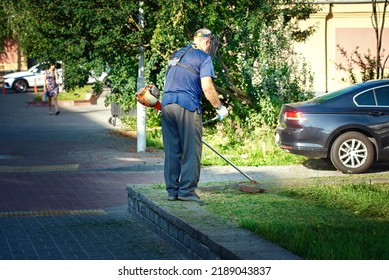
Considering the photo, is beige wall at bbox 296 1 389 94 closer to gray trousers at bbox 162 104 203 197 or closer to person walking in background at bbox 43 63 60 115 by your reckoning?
person walking in background at bbox 43 63 60 115

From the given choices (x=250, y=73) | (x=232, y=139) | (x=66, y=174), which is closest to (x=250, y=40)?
(x=250, y=73)

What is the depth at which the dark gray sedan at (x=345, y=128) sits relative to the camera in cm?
1510

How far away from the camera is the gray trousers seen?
1008 cm

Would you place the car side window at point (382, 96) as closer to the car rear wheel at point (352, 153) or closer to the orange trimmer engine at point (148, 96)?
the car rear wheel at point (352, 153)

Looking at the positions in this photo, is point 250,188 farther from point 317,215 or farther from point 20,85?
point 20,85

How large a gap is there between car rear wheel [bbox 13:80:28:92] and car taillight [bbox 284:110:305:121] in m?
37.8

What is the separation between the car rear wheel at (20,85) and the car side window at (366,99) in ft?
126

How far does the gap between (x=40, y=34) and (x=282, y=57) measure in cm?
480

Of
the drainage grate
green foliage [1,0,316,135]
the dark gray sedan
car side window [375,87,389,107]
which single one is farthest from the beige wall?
the drainage grate

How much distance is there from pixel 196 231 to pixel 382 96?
7784 mm

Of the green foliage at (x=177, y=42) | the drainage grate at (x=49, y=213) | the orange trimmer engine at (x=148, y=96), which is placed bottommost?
the drainage grate at (x=49, y=213)

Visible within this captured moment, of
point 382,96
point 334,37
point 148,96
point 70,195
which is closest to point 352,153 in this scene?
point 382,96

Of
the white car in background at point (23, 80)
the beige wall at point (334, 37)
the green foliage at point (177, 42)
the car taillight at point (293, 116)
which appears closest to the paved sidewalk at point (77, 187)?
the car taillight at point (293, 116)
